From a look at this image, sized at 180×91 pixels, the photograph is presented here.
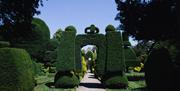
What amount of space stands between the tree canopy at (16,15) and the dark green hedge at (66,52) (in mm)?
3036

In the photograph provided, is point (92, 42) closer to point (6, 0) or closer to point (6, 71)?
point (6, 0)

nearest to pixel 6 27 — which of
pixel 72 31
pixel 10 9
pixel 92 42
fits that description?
pixel 10 9

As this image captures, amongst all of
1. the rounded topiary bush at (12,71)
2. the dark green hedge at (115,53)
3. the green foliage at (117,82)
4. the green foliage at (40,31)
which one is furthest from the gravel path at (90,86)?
the green foliage at (40,31)

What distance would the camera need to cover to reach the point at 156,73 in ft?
45.4

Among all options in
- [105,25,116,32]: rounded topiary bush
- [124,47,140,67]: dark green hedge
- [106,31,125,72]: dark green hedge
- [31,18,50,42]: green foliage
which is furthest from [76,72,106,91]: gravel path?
[124,47,140,67]: dark green hedge

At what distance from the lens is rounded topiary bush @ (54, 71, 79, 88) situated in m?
27.5

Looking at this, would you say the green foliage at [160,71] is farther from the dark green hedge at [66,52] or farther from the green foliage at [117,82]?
the dark green hedge at [66,52]

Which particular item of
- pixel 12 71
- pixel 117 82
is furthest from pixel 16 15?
pixel 12 71

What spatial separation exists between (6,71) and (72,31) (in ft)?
50.1

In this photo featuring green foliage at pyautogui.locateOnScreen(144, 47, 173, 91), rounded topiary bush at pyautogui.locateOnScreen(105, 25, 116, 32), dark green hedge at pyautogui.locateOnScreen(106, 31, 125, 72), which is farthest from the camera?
rounded topiary bush at pyautogui.locateOnScreen(105, 25, 116, 32)

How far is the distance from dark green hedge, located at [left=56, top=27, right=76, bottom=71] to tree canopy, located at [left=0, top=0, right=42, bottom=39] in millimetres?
3036

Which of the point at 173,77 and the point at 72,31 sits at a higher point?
the point at 72,31

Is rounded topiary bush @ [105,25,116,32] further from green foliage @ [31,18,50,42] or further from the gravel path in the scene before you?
green foliage @ [31,18,50,42]

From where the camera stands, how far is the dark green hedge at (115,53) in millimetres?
28609
